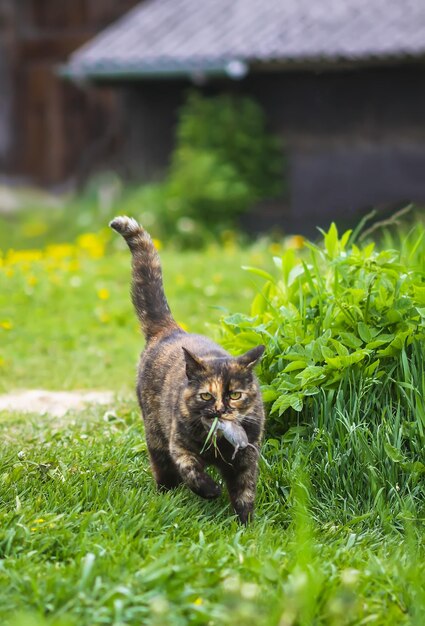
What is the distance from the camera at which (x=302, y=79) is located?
41.2 ft

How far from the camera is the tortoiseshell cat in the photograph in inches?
160

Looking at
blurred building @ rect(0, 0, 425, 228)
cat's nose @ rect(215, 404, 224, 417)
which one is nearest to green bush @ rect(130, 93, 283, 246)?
blurred building @ rect(0, 0, 425, 228)

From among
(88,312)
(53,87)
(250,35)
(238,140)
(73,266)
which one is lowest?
(88,312)

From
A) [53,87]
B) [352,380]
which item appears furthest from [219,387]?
[53,87]

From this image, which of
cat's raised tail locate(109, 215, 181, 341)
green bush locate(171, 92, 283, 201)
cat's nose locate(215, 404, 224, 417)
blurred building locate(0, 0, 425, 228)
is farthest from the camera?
green bush locate(171, 92, 283, 201)

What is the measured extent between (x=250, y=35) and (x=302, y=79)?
34.6 inches

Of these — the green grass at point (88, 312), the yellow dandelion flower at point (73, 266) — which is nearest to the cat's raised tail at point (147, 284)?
the green grass at point (88, 312)

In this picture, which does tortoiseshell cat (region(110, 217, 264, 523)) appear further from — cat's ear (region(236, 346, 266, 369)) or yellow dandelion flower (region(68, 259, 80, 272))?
yellow dandelion flower (region(68, 259, 80, 272))

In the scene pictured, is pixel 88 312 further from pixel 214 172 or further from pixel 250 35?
pixel 250 35

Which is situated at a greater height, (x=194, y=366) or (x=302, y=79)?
(x=302, y=79)

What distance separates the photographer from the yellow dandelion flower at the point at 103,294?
8.24 meters

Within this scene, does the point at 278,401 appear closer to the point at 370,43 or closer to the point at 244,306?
the point at 244,306

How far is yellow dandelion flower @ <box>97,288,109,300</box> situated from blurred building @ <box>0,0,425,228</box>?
407cm

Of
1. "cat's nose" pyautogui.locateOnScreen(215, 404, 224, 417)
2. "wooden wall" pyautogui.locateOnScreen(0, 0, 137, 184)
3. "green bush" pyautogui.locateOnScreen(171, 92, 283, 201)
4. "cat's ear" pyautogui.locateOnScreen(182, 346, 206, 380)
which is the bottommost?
"cat's nose" pyautogui.locateOnScreen(215, 404, 224, 417)
